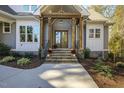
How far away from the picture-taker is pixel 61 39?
22062mm

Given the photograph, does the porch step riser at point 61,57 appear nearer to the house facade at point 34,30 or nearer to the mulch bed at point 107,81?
the house facade at point 34,30

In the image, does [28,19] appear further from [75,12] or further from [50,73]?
[50,73]

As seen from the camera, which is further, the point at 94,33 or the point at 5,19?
the point at 94,33

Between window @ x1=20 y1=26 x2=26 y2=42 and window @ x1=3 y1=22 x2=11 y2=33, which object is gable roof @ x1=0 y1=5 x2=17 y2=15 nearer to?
window @ x1=3 y1=22 x2=11 y2=33

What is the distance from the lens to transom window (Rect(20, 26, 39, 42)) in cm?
2006

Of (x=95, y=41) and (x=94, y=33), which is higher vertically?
(x=94, y=33)

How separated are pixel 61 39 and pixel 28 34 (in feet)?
11.4

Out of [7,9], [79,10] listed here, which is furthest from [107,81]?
[7,9]

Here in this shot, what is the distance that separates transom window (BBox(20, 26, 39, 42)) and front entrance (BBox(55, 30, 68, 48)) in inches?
108

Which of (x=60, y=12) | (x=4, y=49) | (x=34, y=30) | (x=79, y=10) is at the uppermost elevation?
Result: (x=79, y=10)

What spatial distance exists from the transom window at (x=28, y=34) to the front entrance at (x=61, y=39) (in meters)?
2.75

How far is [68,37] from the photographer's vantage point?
21562mm

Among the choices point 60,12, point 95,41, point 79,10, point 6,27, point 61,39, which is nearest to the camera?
point 60,12

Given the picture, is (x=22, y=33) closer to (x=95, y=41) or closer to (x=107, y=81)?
(x=95, y=41)
